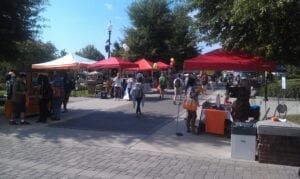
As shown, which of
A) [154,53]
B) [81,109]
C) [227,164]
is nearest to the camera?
[227,164]

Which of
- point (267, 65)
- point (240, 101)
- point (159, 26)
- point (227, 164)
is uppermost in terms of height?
point (159, 26)

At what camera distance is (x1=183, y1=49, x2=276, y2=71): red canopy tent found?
12125mm

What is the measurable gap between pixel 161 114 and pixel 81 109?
364 centimetres

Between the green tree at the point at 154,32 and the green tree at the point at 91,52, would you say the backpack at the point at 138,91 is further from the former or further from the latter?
the green tree at the point at 91,52

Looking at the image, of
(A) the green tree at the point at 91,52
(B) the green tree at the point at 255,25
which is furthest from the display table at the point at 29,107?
(A) the green tree at the point at 91,52

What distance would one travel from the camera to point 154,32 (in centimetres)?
4388

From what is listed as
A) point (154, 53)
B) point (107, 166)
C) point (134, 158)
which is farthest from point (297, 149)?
point (154, 53)

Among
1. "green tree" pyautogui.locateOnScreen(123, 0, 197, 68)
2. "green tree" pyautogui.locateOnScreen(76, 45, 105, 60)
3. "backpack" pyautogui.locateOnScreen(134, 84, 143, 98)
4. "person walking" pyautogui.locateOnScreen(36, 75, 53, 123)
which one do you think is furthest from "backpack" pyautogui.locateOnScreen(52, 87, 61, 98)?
"green tree" pyautogui.locateOnScreen(76, 45, 105, 60)

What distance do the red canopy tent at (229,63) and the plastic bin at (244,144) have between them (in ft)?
8.61

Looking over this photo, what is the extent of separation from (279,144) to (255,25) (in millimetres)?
4394

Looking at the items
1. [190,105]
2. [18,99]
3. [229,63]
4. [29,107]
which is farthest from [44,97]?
[229,63]

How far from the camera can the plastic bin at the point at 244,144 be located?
32.1 ft

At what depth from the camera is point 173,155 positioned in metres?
9.91

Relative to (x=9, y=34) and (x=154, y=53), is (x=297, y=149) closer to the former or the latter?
(x=9, y=34)
